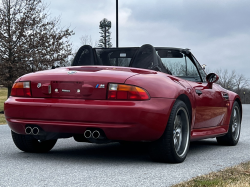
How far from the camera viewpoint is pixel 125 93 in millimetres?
4648

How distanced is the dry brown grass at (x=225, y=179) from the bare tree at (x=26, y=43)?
64.2 feet

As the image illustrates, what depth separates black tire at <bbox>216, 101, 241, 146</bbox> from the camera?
7.29m

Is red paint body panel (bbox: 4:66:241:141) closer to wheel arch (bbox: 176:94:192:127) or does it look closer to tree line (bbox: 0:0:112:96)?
wheel arch (bbox: 176:94:192:127)

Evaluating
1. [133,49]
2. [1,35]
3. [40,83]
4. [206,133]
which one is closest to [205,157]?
[206,133]

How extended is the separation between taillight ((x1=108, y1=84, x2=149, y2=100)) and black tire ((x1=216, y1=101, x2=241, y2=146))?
3060 mm

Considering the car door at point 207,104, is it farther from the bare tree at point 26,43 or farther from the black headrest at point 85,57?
the bare tree at point 26,43

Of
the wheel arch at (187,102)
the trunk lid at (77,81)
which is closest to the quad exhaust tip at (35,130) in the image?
the trunk lid at (77,81)

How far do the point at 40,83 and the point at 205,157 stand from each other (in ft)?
7.85

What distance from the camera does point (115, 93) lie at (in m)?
4.66

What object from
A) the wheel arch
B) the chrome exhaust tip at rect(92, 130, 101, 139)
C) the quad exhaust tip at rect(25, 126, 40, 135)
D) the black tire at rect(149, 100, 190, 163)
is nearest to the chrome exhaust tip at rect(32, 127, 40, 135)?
the quad exhaust tip at rect(25, 126, 40, 135)

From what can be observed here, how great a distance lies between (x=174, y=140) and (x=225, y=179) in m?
1.16

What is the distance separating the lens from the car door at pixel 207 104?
19.1 feet

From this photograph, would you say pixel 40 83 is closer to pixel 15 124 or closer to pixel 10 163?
pixel 15 124

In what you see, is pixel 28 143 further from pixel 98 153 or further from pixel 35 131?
pixel 98 153
